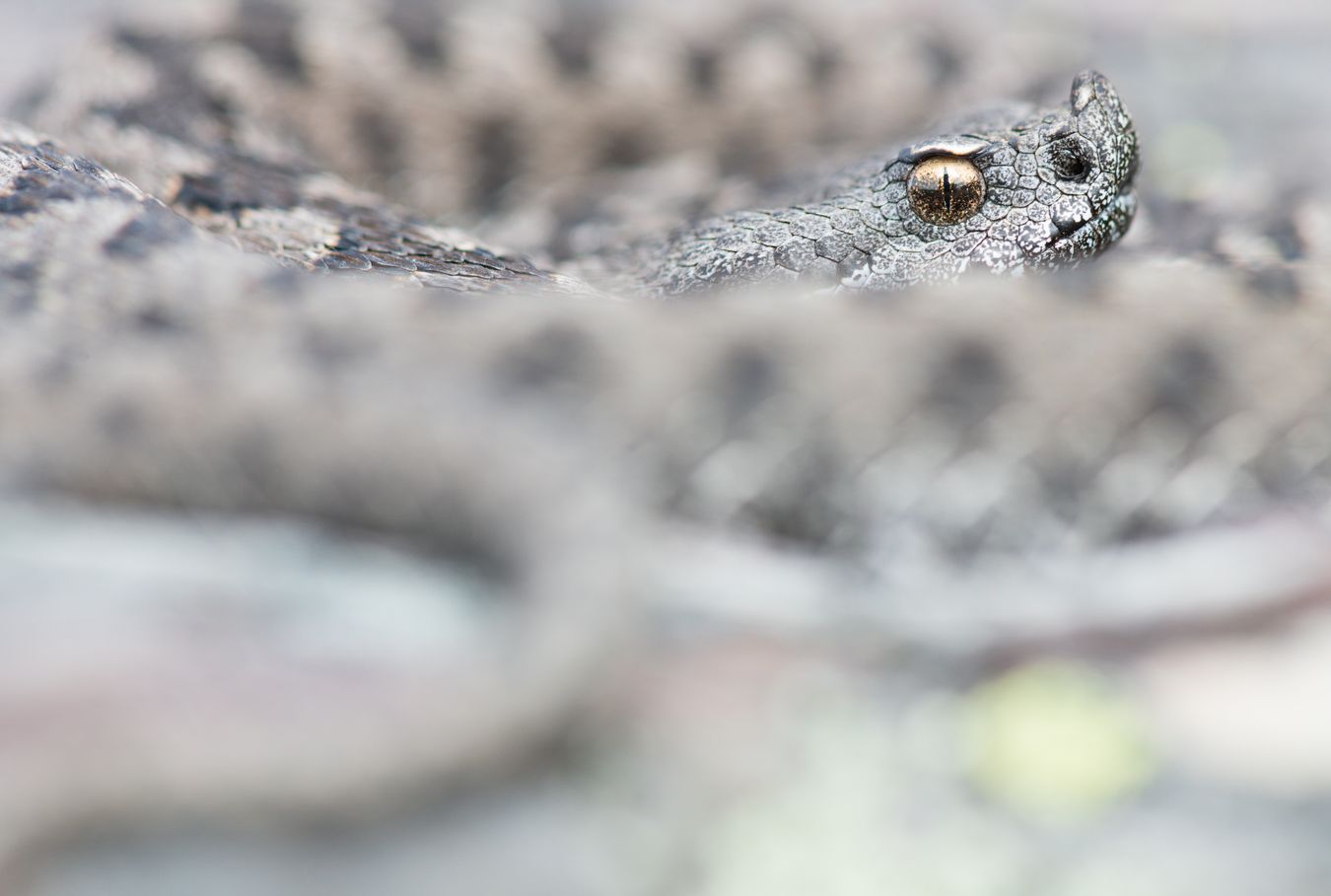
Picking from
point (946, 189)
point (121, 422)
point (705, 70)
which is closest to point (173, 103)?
point (121, 422)

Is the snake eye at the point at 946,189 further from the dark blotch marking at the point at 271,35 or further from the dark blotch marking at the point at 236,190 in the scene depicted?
the dark blotch marking at the point at 271,35

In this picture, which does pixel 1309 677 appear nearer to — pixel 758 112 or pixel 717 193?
pixel 717 193

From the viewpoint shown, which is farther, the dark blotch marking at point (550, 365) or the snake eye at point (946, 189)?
the snake eye at point (946, 189)

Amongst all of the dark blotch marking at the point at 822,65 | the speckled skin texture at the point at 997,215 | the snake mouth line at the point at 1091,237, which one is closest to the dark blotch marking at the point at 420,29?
the dark blotch marking at the point at 822,65

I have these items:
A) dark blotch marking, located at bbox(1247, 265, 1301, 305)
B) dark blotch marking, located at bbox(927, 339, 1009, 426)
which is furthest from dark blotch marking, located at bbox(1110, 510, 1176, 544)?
dark blotch marking, located at bbox(1247, 265, 1301, 305)

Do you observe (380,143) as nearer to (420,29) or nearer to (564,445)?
(420,29)
